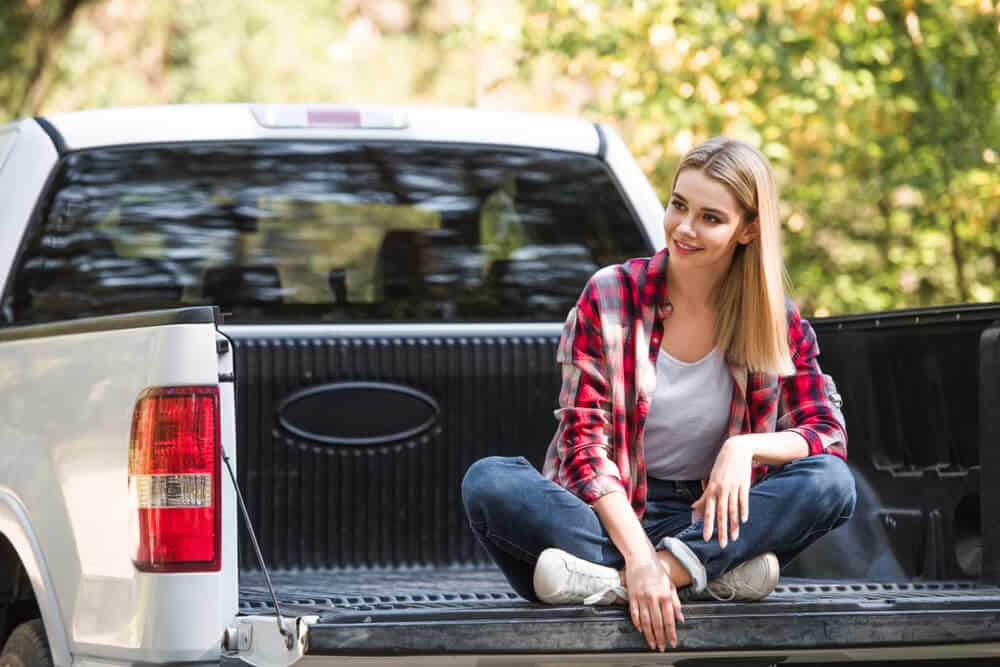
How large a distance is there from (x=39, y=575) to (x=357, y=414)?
1270 mm

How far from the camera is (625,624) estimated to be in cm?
329

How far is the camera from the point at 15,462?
3686mm

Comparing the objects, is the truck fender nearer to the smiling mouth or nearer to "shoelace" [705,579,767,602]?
"shoelace" [705,579,767,602]

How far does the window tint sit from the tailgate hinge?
182 centimetres

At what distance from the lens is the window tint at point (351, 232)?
5.01 metres

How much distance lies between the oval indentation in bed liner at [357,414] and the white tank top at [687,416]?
1.09 m

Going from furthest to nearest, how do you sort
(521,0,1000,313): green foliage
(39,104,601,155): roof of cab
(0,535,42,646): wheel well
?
(521,0,1000,313): green foliage → (39,104,601,155): roof of cab → (0,535,42,646): wheel well

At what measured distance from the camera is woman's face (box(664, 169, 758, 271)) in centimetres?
364

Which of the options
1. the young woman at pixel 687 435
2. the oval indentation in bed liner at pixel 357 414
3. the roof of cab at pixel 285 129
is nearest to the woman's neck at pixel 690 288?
the young woman at pixel 687 435

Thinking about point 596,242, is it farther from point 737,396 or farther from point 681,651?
point 681,651

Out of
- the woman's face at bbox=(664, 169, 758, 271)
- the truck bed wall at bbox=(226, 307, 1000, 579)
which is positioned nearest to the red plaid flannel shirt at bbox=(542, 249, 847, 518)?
the woman's face at bbox=(664, 169, 758, 271)

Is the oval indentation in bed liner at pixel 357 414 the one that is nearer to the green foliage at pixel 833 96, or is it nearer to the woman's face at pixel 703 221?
the woman's face at pixel 703 221

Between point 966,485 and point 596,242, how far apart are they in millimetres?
1595

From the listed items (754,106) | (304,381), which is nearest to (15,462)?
(304,381)
